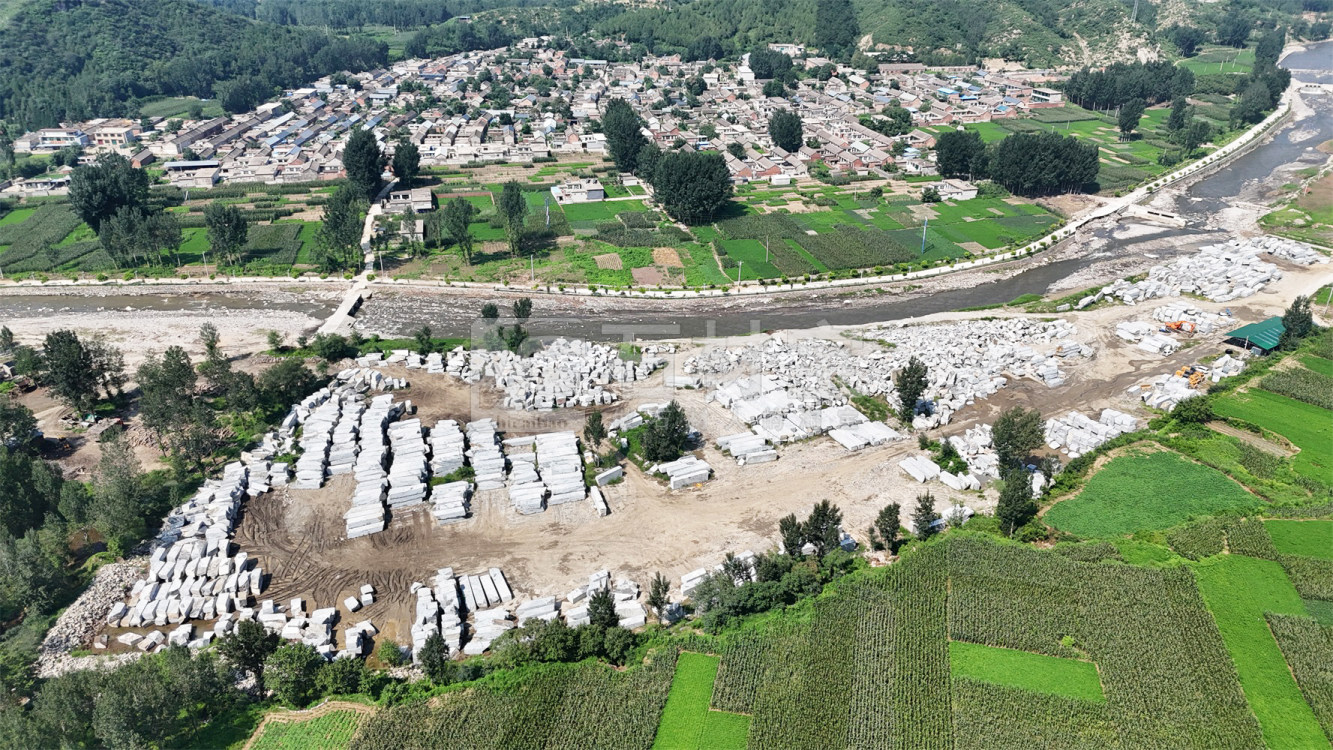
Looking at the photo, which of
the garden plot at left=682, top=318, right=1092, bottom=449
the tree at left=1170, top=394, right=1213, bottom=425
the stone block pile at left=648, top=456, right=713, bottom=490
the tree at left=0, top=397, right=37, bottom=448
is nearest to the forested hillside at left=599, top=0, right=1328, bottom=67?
the garden plot at left=682, top=318, right=1092, bottom=449

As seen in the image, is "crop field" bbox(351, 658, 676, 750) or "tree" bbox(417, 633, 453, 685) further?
"tree" bbox(417, 633, 453, 685)

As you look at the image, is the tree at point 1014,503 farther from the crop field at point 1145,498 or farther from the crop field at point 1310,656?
the crop field at point 1310,656

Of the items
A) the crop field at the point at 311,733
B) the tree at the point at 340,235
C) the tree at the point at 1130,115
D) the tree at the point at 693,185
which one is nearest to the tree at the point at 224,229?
the tree at the point at 340,235

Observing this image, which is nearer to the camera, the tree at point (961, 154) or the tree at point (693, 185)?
the tree at point (693, 185)

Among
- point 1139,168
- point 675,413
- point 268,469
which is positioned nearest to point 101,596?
point 268,469

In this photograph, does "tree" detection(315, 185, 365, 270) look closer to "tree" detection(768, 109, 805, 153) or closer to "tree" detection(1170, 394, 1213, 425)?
"tree" detection(768, 109, 805, 153)

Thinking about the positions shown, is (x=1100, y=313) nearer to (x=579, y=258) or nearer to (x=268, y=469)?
Answer: (x=579, y=258)
